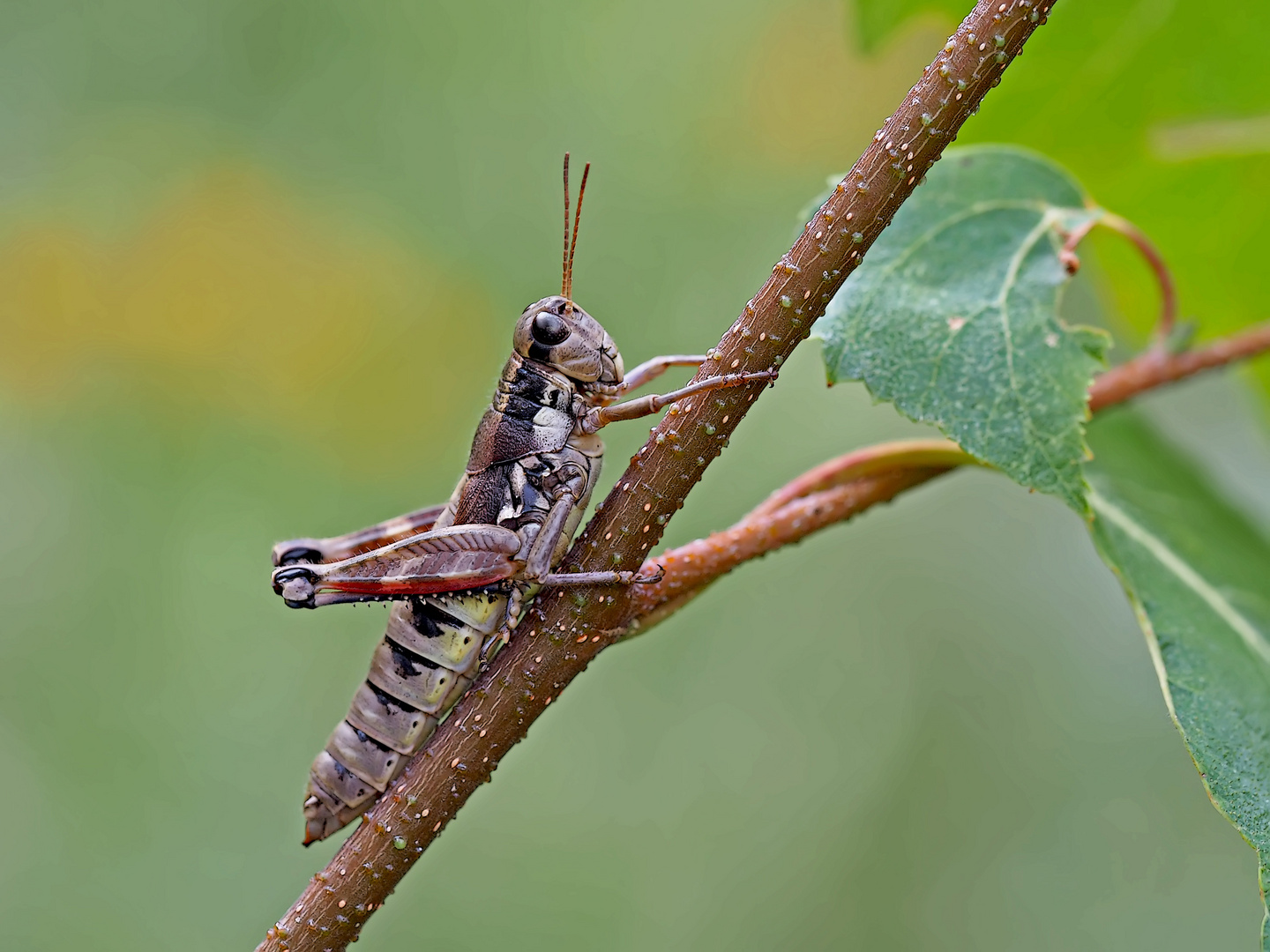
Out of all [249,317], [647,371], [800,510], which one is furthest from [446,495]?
[800,510]

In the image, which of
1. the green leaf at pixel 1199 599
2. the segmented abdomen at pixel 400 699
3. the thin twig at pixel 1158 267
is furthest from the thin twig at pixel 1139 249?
the segmented abdomen at pixel 400 699

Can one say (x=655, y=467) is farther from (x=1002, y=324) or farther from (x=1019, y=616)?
(x=1019, y=616)

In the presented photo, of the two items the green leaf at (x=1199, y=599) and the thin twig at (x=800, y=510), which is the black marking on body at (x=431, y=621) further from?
the green leaf at (x=1199, y=599)

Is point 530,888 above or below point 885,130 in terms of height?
below

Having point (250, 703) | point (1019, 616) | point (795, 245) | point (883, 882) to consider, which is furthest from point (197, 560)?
point (795, 245)

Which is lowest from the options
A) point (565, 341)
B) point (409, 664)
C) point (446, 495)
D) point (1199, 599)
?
point (446, 495)

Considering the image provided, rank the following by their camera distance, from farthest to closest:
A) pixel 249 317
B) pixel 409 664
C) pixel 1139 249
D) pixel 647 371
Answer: pixel 249 317, pixel 647 371, pixel 1139 249, pixel 409 664

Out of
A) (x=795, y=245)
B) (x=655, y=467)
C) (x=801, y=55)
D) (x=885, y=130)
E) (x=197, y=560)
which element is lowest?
(x=197, y=560)

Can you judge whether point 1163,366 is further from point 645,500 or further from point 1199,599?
point 645,500
